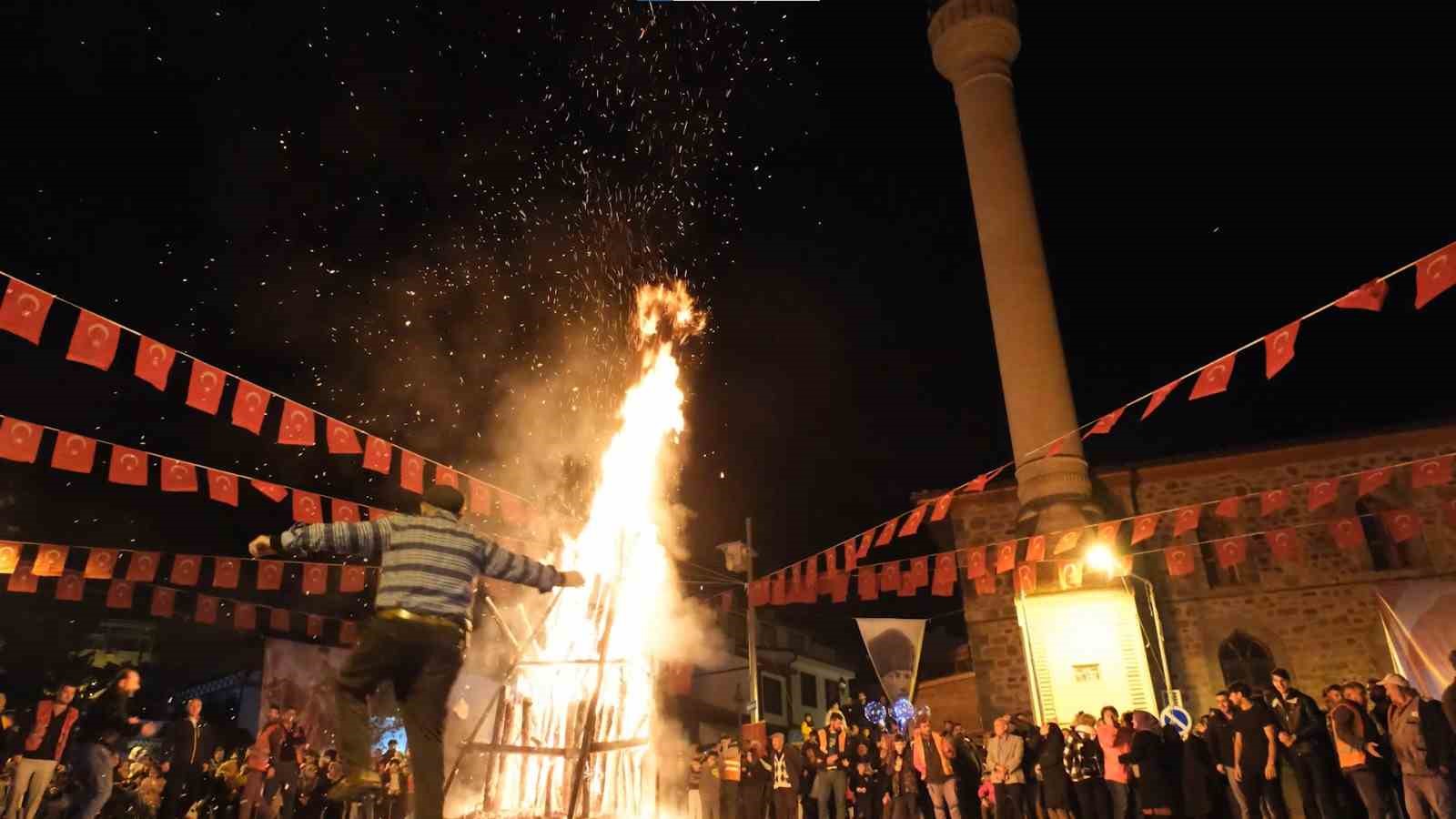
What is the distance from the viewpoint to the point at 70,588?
16547 millimetres

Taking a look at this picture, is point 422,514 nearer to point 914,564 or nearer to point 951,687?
point 914,564

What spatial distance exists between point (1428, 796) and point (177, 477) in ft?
48.2

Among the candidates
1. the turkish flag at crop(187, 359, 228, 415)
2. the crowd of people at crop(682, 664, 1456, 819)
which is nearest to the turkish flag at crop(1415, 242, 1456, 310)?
the crowd of people at crop(682, 664, 1456, 819)

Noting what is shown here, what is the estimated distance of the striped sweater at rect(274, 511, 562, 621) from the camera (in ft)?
16.2

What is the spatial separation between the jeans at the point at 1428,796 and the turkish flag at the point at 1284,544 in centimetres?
1023

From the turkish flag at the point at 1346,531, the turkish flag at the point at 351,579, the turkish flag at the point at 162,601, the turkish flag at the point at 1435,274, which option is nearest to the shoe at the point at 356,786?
the turkish flag at the point at 1435,274

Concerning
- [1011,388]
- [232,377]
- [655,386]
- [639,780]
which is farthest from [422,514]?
[1011,388]

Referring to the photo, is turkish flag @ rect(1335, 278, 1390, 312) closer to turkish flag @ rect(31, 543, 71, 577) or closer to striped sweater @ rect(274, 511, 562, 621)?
striped sweater @ rect(274, 511, 562, 621)

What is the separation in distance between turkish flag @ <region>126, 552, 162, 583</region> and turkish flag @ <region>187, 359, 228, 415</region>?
19.7ft

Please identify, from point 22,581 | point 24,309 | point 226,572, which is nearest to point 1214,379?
point 24,309

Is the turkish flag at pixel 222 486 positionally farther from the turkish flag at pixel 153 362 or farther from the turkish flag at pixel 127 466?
the turkish flag at pixel 153 362

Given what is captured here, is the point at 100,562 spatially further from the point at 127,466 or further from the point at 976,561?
the point at 976,561

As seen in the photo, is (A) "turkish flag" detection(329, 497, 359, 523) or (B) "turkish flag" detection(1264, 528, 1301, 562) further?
(B) "turkish flag" detection(1264, 528, 1301, 562)

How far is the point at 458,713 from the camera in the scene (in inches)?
966
